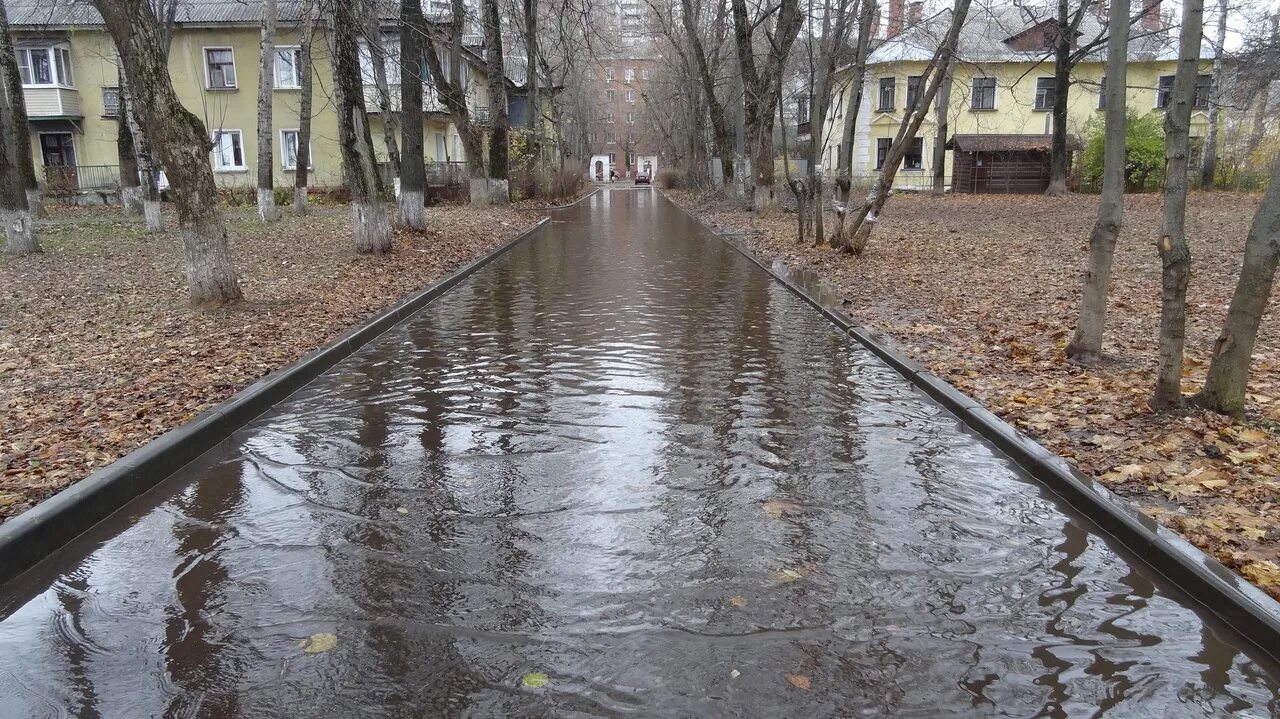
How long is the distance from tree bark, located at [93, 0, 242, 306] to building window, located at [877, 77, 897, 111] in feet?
138

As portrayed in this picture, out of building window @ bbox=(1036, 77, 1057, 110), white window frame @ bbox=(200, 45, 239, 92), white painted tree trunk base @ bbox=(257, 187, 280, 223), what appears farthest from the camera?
building window @ bbox=(1036, 77, 1057, 110)

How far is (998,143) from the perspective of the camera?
4138cm

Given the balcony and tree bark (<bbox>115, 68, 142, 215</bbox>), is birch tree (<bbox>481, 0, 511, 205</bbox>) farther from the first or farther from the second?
the balcony

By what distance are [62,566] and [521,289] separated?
969 centimetres

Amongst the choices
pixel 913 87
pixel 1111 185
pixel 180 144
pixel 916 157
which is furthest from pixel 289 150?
pixel 1111 185

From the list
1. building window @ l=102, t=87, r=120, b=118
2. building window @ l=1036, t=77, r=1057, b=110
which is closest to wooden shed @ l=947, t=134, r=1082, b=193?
building window @ l=1036, t=77, r=1057, b=110

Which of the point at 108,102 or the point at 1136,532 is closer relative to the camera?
the point at 1136,532

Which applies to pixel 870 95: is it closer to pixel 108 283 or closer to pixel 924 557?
pixel 108 283

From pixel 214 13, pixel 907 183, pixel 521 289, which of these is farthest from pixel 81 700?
pixel 907 183

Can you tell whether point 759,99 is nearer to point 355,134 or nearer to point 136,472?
point 355,134

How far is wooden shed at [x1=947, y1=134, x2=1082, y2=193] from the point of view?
4088 cm

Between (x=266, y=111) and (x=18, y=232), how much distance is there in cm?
726

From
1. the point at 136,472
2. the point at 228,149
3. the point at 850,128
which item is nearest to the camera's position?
the point at 136,472

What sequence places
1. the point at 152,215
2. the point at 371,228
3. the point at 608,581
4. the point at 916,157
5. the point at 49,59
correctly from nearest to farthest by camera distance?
the point at 608,581 → the point at 371,228 → the point at 152,215 → the point at 49,59 → the point at 916,157
